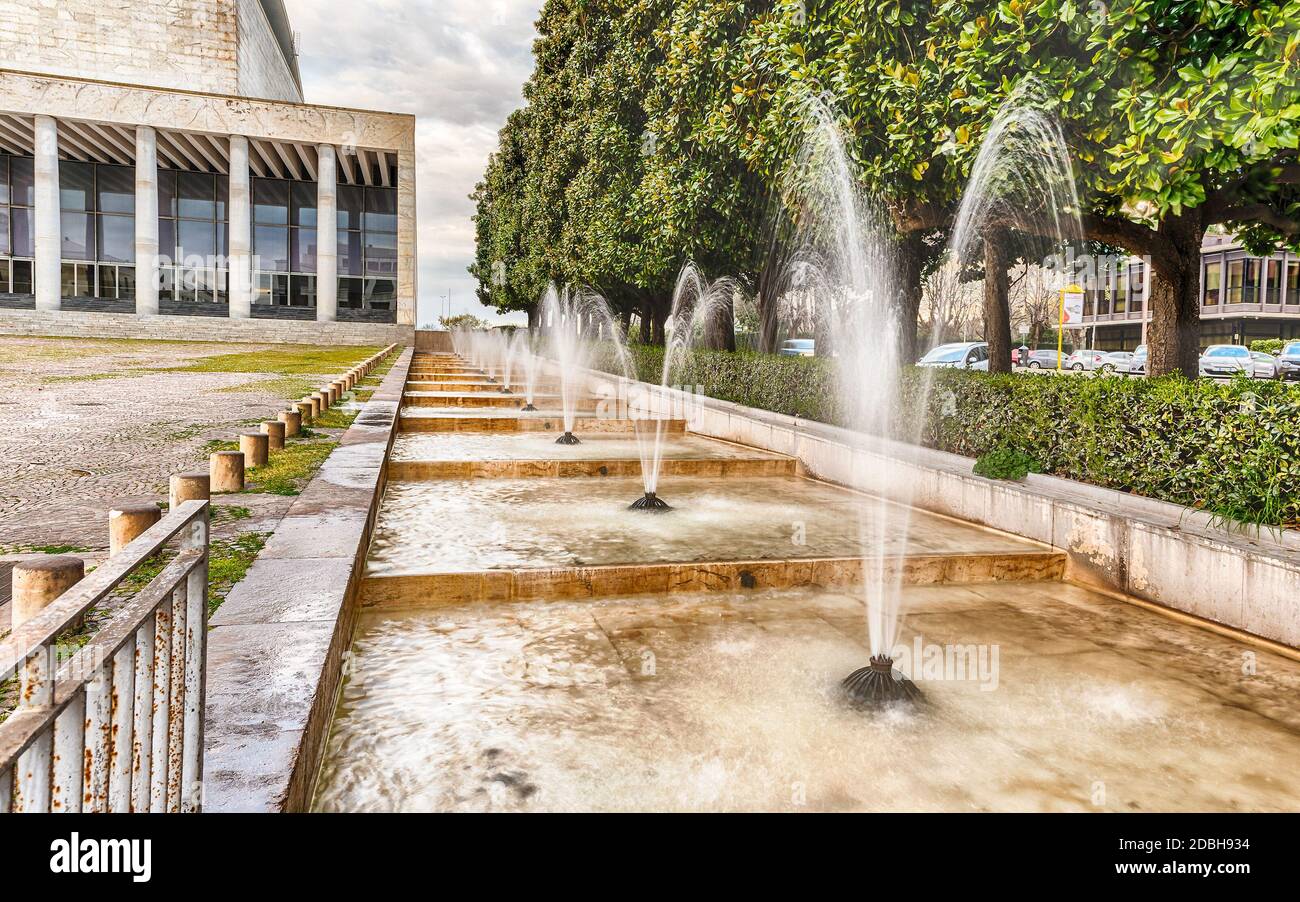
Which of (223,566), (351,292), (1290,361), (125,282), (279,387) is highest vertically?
(351,292)

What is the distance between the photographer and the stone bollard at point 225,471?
5926 mm

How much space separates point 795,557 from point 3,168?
4769cm

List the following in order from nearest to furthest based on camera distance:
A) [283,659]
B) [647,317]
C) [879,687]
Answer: [283,659]
[879,687]
[647,317]

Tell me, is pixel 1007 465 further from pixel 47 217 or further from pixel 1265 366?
pixel 47 217

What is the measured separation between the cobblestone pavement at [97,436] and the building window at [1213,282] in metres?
50.2

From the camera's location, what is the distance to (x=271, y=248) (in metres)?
43.3

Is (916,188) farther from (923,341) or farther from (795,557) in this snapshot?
(923,341)

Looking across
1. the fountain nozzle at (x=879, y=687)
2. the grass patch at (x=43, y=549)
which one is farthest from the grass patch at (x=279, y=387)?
the fountain nozzle at (x=879, y=687)

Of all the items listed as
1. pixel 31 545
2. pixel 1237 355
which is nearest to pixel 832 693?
pixel 31 545

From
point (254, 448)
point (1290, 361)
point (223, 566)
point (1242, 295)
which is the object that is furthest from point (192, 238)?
point (1242, 295)

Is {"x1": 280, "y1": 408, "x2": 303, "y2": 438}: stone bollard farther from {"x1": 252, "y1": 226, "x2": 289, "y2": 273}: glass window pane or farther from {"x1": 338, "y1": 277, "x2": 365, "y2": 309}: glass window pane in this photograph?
{"x1": 252, "y1": 226, "x2": 289, "y2": 273}: glass window pane

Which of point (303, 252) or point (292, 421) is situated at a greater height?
point (303, 252)

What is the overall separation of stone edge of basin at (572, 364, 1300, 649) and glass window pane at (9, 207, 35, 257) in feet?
145

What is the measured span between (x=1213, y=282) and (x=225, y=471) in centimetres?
5716
